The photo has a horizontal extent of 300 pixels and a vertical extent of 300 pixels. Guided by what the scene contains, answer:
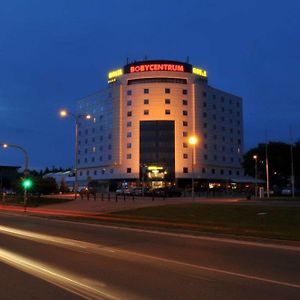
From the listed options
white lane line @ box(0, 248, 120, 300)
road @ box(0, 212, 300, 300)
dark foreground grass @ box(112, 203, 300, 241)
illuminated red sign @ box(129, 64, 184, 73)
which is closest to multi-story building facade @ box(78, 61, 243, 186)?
illuminated red sign @ box(129, 64, 184, 73)

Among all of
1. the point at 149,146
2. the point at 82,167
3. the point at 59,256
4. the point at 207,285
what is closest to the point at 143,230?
the point at 59,256

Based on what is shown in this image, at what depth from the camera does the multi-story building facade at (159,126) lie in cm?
13088

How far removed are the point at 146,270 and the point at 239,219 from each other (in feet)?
58.0

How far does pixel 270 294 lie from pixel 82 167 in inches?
5498

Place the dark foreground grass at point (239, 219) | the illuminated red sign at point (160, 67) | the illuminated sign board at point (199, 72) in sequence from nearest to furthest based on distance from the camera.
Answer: the dark foreground grass at point (239, 219), the illuminated red sign at point (160, 67), the illuminated sign board at point (199, 72)

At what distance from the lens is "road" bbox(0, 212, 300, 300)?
30.0ft

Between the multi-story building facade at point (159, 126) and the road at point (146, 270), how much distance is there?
107988mm

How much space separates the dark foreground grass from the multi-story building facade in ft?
292

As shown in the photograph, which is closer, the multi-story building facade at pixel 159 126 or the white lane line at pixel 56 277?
the white lane line at pixel 56 277

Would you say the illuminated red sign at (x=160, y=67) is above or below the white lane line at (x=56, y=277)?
above

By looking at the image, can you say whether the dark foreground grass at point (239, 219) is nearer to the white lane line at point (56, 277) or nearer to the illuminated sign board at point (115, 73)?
Result: the white lane line at point (56, 277)

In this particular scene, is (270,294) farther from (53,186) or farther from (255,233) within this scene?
(53,186)

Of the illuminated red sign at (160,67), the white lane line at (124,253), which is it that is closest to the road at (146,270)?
the white lane line at (124,253)

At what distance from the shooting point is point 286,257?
14867 mm
